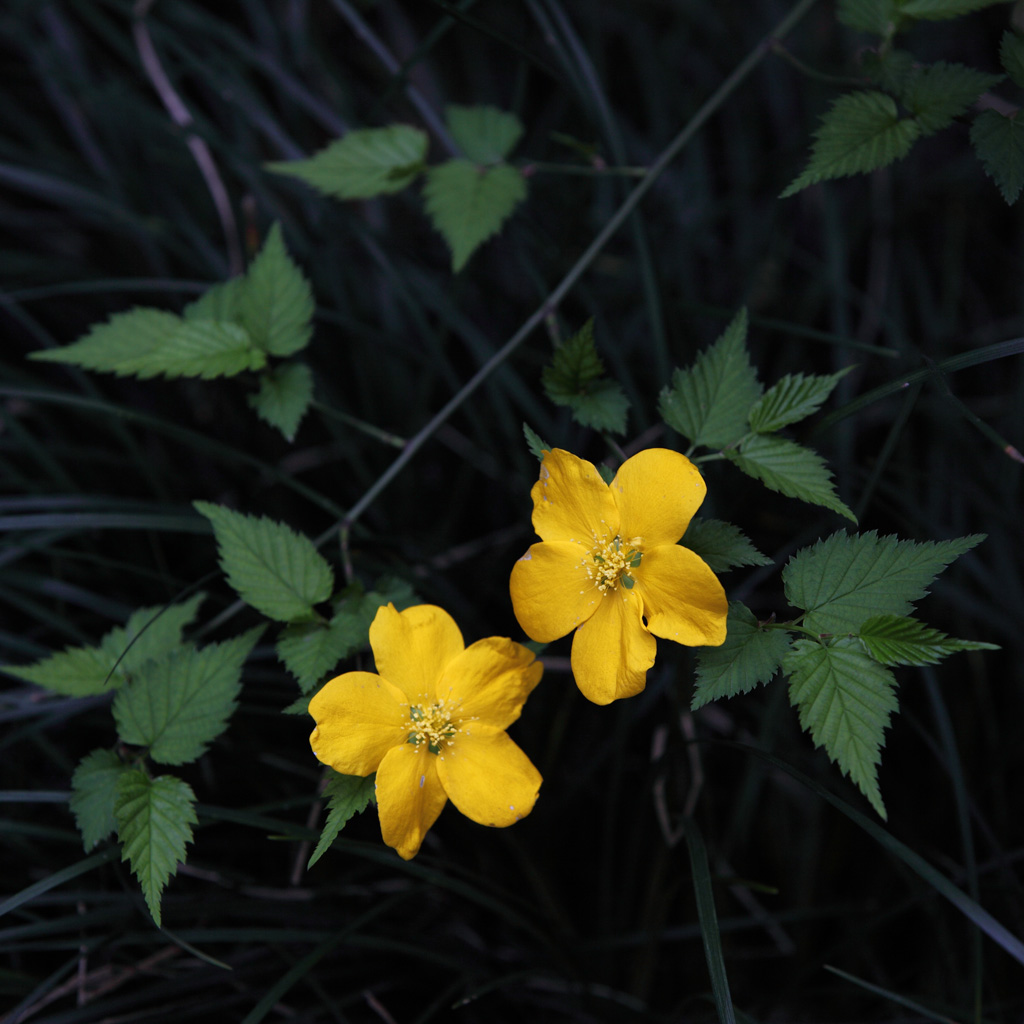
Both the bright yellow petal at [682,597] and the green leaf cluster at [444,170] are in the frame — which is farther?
the green leaf cluster at [444,170]

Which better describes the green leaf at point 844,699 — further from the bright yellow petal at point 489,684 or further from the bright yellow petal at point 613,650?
the bright yellow petal at point 489,684

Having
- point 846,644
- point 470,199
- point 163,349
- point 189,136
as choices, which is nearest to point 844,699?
point 846,644

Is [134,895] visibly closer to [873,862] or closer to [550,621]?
[550,621]

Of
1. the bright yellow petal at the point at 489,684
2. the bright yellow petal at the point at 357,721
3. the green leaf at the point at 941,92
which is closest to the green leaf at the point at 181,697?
the bright yellow petal at the point at 357,721

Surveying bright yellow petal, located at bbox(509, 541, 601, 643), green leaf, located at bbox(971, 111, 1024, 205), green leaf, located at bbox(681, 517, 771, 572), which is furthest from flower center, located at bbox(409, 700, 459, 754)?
green leaf, located at bbox(971, 111, 1024, 205)

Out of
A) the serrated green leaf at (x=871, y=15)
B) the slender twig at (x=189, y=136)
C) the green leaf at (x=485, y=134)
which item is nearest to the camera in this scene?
the serrated green leaf at (x=871, y=15)

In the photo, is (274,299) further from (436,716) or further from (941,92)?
(941,92)

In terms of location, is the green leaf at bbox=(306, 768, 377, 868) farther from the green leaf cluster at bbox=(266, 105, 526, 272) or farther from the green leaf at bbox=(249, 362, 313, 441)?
the green leaf cluster at bbox=(266, 105, 526, 272)
